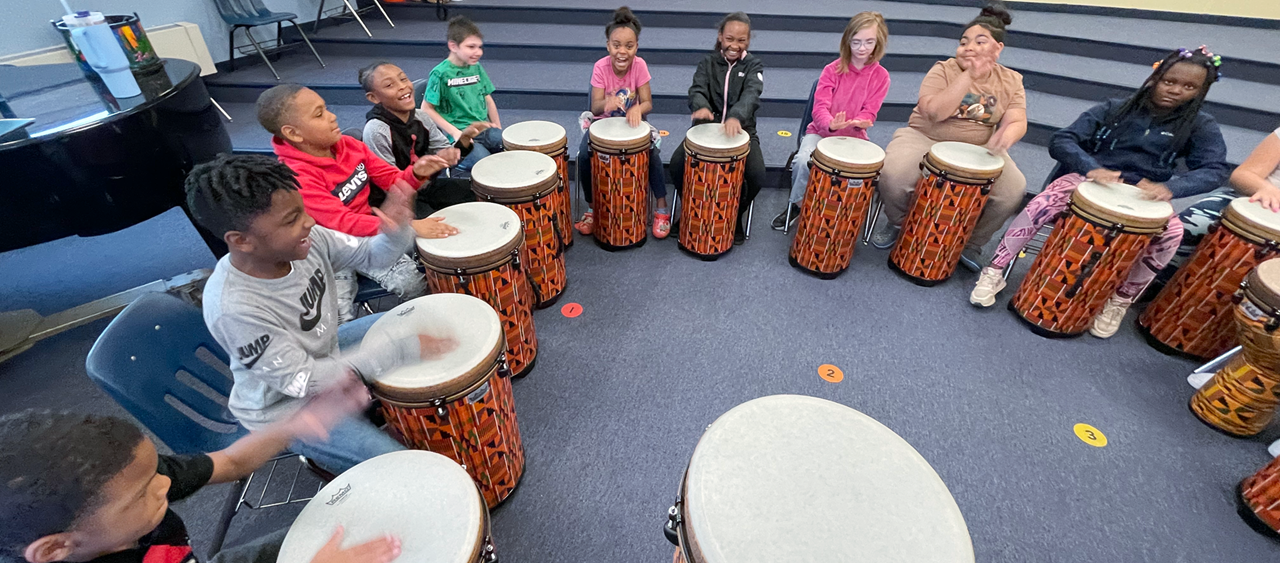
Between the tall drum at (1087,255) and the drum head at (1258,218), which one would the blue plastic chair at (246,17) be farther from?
the drum head at (1258,218)

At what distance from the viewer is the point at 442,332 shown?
53.4 inches

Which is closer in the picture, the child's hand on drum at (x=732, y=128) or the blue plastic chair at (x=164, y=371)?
the blue plastic chair at (x=164, y=371)

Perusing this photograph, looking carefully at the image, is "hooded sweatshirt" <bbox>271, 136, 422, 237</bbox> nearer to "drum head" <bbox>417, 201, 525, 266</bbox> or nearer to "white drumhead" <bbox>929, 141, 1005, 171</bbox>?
"drum head" <bbox>417, 201, 525, 266</bbox>

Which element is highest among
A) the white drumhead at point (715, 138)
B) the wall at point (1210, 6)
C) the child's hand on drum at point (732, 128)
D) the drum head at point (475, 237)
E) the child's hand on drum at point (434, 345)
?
the wall at point (1210, 6)

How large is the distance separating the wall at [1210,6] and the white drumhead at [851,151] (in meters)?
4.58

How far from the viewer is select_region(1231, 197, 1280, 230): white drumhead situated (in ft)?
6.17

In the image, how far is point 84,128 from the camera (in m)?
1.63

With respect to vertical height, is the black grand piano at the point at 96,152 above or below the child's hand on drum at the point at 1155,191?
above

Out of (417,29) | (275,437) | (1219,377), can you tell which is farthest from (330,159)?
(417,29)

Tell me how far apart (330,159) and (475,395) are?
1.05 meters

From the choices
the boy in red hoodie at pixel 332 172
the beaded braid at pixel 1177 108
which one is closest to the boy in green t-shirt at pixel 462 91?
the boy in red hoodie at pixel 332 172

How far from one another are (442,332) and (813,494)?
38.0 inches

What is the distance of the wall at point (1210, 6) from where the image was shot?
4.46 meters

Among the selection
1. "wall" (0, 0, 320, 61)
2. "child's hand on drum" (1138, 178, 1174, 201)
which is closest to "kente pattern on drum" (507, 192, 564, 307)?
"child's hand on drum" (1138, 178, 1174, 201)
